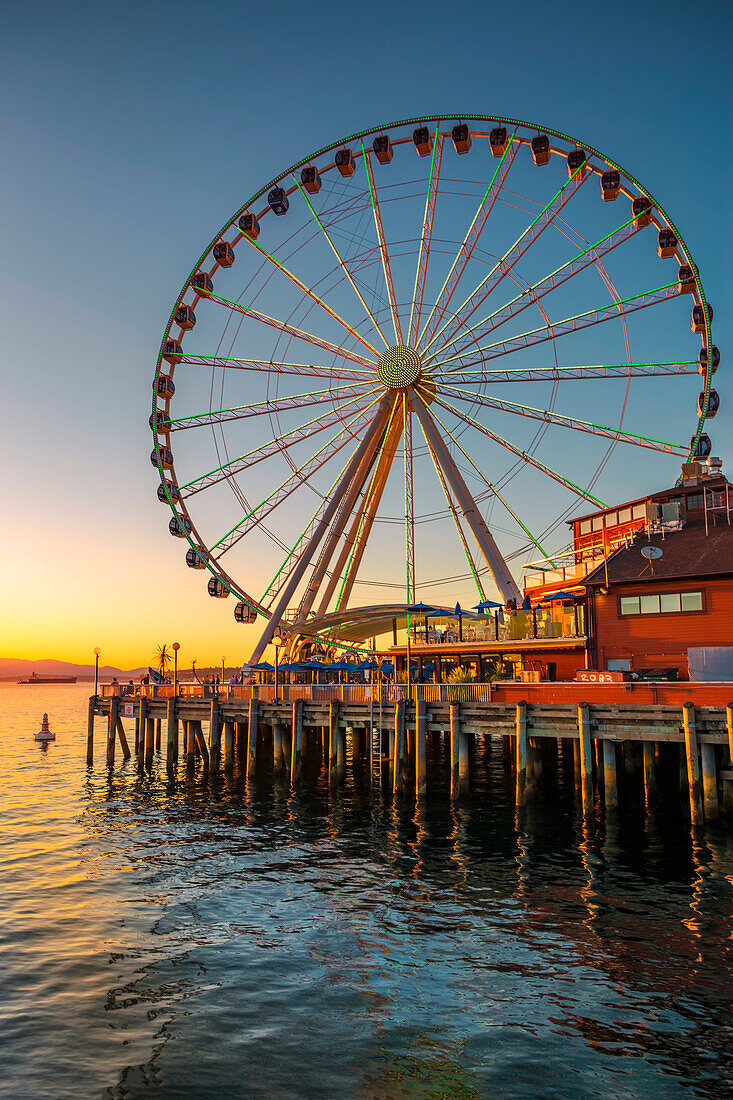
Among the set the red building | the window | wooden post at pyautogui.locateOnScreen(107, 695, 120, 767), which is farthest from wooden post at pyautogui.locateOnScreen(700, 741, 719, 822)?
wooden post at pyautogui.locateOnScreen(107, 695, 120, 767)

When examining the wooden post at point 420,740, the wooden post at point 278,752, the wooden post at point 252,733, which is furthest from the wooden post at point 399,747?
the wooden post at point 252,733

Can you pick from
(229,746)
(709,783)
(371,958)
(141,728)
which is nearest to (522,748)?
(709,783)

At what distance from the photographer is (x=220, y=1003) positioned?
40.4 ft

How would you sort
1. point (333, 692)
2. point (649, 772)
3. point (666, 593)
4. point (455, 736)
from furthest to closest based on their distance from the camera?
point (333, 692) → point (666, 593) → point (455, 736) → point (649, 772)

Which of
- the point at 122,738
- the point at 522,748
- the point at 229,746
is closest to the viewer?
the point at 522,748

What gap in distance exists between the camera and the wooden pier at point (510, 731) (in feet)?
74.5

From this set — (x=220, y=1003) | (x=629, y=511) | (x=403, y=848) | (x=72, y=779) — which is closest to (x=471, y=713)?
(x=403, y=848)

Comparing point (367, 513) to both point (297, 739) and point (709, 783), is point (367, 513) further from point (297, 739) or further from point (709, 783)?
point (709, 783)

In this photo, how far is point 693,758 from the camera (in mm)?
22391

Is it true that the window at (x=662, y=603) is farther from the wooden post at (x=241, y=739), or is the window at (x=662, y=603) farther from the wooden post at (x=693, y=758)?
the wooden post at (x=241, y=739)

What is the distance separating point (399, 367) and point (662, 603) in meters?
18.8

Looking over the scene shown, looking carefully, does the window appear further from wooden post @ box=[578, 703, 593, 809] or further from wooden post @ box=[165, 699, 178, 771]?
wooden post @ box=[165, 699, 178, 771]

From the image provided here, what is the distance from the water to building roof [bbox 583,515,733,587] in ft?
30.6

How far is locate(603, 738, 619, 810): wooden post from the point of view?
2453 cm
